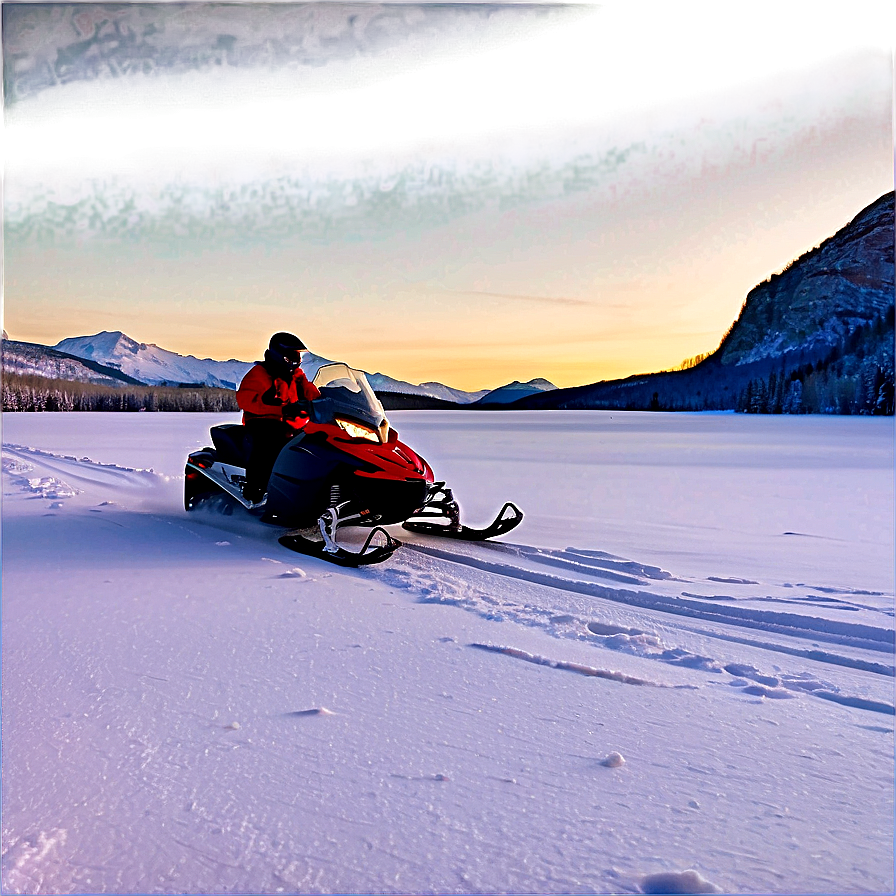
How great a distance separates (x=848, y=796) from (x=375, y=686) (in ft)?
5.17

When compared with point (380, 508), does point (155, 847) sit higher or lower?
lower

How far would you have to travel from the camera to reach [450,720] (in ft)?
7.84

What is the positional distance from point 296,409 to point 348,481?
83cm

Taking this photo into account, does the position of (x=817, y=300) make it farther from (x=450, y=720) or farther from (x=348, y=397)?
(x=450, y=720)

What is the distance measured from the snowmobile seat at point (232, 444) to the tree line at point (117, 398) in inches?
2697

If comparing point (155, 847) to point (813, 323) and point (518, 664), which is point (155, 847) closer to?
point (518, 664)

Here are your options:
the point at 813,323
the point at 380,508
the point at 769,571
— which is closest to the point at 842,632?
the point at 769,571

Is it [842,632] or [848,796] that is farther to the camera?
[842,632]

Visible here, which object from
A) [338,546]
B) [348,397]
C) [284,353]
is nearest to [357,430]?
[348,397]

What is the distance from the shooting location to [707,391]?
124625mm

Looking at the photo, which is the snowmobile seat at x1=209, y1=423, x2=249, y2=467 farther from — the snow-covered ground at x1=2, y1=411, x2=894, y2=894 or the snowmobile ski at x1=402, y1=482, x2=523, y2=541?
the snowmobile ski at x1=402, y1=482, x2=523, y2=541

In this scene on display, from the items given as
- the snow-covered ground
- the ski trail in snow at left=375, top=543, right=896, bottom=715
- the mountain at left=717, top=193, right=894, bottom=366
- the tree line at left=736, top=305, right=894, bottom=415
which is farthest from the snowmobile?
the mountain at left=717, top=193, right=894, bottom=366

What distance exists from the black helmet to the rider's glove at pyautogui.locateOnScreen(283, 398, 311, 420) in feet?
2.11

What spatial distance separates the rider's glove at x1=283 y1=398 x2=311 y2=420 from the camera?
217 inches
